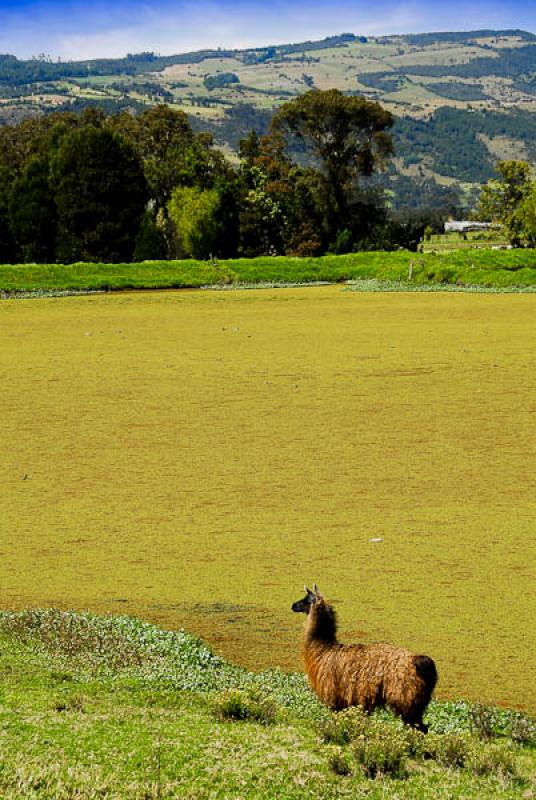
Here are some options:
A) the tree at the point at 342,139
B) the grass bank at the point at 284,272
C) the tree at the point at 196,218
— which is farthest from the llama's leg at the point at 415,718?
the tree at the point at 342,139

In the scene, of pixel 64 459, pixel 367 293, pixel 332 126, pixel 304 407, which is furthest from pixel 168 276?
pixel 64 459

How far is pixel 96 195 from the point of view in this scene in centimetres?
6375

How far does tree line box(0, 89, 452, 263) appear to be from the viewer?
6425cm

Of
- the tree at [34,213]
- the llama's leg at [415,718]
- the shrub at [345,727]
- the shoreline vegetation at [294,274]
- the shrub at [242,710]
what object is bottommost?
the shoreline vegetation at [294,274]

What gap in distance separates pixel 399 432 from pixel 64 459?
4983 mm

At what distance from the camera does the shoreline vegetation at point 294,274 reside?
169 feet

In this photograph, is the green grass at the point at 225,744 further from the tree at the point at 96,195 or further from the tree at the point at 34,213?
the tree at the point at 34,213

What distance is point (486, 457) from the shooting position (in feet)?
48.3

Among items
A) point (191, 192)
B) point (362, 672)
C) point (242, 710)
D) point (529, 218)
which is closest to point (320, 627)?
point (362, 672)

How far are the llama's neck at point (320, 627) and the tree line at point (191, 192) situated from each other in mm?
58771

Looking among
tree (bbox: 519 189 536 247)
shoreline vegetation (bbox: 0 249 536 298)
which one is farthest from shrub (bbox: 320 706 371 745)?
tree (bbox: 519 189 536 247)

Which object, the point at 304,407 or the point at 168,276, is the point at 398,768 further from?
the point at 168,276

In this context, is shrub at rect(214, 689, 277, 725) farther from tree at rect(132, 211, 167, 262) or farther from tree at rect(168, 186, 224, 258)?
tree at rect(168, 186, 224, 258)

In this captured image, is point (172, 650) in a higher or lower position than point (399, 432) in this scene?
higher
